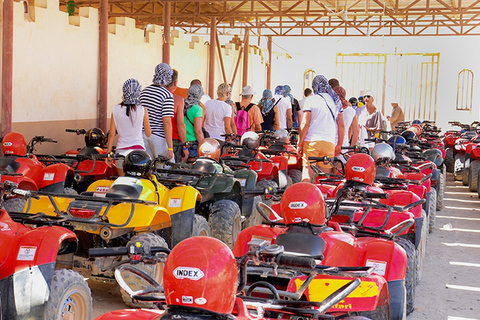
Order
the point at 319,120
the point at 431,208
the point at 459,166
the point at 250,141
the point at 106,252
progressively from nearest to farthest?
the point at 106,252
the point at 319,120
the point at 431,208
the point at 250,141
the point at 459,166

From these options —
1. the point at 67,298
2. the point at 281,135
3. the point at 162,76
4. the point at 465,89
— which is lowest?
the point at 67,298

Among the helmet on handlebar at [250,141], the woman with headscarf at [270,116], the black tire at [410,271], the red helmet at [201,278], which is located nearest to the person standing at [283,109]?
the woman with headscarf at [270,116]

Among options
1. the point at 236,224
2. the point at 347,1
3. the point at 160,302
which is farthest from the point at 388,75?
the point at 160,302

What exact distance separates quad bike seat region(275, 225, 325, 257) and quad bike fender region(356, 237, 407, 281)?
1.67ft

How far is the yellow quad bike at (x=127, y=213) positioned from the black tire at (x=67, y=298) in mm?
225

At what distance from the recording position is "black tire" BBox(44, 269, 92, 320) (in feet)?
13.7

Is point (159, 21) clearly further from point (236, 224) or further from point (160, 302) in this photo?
point (160, 302)

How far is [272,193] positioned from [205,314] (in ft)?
9.82

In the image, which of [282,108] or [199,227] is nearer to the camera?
[199,227]

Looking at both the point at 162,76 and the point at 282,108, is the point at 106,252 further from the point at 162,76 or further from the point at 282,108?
the point at 282,108

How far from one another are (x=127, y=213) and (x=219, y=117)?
209 inches

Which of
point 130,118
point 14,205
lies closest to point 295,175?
point 130,118

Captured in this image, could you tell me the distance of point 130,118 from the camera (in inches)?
280

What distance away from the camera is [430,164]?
955cm
